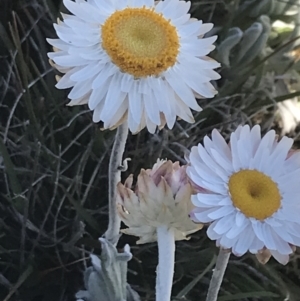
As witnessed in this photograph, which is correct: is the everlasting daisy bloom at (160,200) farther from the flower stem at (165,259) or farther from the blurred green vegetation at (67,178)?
the blurred green vegetation at (67,178)

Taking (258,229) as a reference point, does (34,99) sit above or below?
above

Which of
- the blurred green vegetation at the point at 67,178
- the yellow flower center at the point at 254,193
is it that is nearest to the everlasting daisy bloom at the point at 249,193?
the yellow flower center at the point at 254,193

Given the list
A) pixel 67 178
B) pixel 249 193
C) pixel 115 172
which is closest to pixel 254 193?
pixel 249 193

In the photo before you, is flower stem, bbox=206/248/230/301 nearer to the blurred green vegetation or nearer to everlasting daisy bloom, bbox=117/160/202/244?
everlasting daisy bloom, bbox=117/160/202/244

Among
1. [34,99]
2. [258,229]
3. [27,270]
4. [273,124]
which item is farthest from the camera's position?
[273,124]

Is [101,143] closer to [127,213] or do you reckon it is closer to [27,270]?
[27,270]

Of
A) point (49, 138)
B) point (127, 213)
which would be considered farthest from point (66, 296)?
point (127, 213)

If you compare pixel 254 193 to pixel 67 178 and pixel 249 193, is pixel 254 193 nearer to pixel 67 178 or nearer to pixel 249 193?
pixel 249 193
